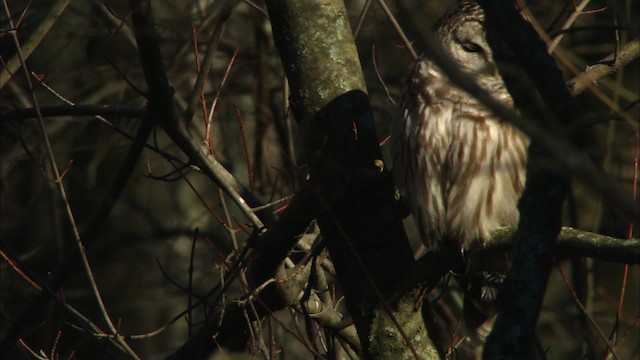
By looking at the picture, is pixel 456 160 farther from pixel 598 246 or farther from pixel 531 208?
pixel 531 208

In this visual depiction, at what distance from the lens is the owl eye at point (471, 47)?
200 inches

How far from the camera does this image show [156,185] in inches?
380

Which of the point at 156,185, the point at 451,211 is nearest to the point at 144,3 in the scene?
the point at 451,211

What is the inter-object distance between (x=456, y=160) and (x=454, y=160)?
0.01 meters

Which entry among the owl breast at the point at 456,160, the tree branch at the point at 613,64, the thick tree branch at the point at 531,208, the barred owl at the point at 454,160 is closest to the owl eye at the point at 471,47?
the barred owl at the point at 454,160

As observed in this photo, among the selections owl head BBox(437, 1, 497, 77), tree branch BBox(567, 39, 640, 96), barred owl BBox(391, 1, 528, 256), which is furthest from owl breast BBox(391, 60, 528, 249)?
tree branch BBox(567, 39, 640, 96)

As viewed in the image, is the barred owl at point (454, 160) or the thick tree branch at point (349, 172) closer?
the thick tree branch at point (349, 172)

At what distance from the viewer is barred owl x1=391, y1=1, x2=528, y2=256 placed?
15.7ft

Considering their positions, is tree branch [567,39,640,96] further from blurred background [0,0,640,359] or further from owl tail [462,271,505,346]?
blurred background [0,0,640,359]

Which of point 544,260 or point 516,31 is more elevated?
point 516,31

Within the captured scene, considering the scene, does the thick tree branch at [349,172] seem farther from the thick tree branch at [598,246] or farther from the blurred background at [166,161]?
the blurred background at [166,161]

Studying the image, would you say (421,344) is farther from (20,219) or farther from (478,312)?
(20,219)

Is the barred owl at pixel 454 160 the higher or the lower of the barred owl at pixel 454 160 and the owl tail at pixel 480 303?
the higher

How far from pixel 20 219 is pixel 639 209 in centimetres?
828
